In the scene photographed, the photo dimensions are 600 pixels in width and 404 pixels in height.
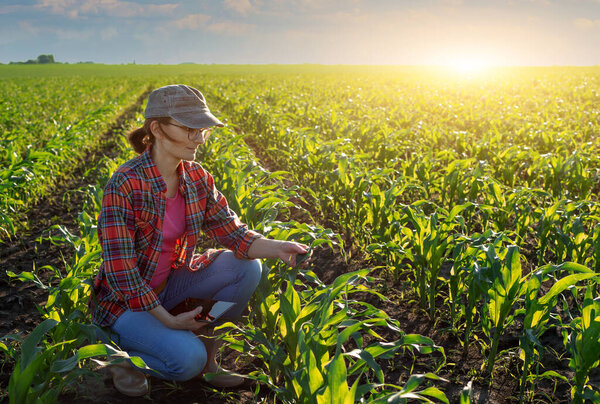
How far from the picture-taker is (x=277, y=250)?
2635 millimetres

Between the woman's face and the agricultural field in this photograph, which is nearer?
the agricultural field

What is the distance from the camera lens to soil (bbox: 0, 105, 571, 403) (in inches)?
99.4

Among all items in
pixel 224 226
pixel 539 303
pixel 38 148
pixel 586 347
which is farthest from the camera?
pixel 38 148

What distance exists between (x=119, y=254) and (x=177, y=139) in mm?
608

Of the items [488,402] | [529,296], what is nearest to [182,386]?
[488,402]

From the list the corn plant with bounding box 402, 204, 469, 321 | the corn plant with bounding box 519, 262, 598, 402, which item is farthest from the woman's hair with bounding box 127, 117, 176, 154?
the corn plant with bounding box 519, 262, 598, 402

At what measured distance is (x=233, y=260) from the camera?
2723 mm

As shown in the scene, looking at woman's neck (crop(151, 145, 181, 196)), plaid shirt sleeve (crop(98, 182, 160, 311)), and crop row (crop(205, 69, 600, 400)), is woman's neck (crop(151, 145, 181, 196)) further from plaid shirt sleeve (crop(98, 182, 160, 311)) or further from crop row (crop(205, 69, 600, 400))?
crop row (crop(205, 69, 600, 400))

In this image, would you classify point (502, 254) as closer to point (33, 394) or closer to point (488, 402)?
point (488, 402)

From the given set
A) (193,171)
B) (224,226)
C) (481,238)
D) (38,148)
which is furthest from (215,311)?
(38,148)

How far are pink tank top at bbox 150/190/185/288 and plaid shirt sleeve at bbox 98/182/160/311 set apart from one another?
11.1 inches

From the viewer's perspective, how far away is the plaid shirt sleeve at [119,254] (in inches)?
89.0

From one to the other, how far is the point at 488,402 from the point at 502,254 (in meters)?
0.78

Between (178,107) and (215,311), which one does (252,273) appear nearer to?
(215,311)
